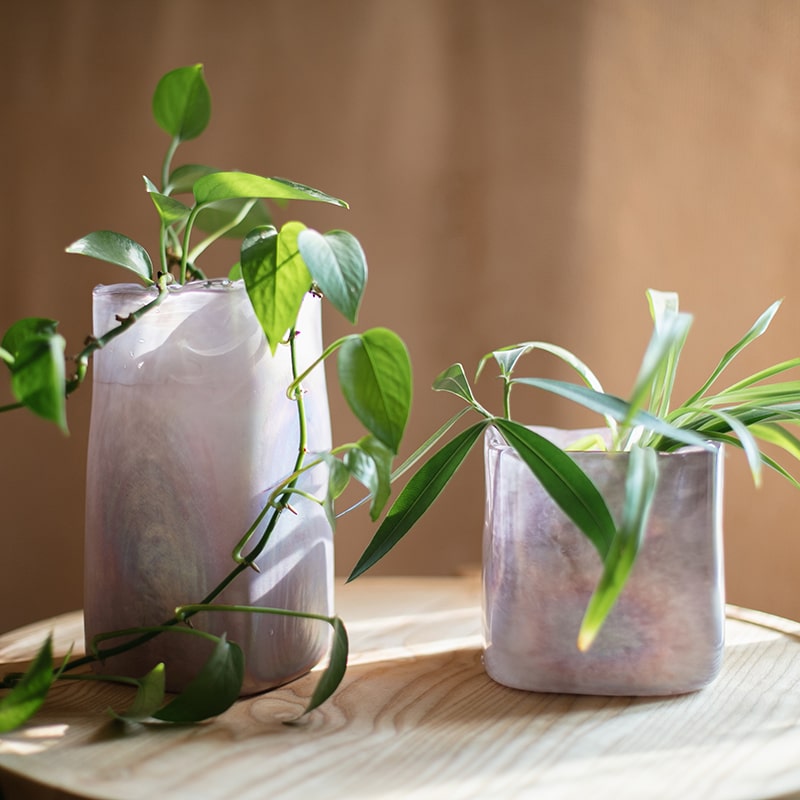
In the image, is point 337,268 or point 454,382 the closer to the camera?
point 337,268

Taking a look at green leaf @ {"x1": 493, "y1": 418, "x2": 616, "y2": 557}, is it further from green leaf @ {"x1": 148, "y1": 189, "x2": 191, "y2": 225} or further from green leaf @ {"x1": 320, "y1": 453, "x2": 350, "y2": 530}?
green leaf @ {"x1": 148, "y1": 189, "x2": 191, "y2": 225}

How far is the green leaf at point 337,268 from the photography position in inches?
20.6

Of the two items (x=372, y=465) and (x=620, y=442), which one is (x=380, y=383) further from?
(x=620, y=442)

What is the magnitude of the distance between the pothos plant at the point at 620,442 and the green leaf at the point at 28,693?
19 centimetres

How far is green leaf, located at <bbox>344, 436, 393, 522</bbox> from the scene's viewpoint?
543 mm

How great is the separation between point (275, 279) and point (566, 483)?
21cm

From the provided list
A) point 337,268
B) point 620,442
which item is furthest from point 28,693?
point 620,442

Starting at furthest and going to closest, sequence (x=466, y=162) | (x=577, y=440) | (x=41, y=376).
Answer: (x=466, y=162)
(x=577, y=440)
(x=41, y=376)

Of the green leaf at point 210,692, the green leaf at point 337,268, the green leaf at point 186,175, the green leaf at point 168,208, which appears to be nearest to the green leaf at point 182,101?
the green leaf at point 186,175

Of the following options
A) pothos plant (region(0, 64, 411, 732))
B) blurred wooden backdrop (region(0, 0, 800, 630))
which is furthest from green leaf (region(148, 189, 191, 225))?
blurred wooden backdrop (region(0, 0, 800, 630))

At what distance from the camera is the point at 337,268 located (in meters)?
0.53

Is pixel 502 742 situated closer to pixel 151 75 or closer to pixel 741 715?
pixel 741 715

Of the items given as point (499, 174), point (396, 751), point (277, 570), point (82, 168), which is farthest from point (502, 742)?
point (82, 168)

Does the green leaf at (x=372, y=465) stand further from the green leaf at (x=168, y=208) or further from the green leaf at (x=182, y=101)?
the green leaf at (x=182, y=101)
